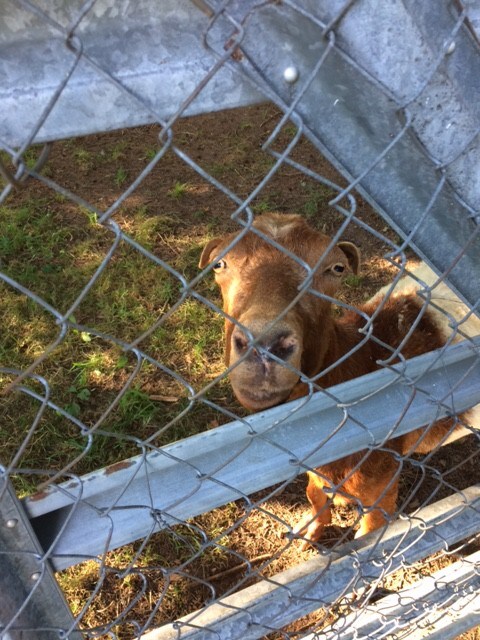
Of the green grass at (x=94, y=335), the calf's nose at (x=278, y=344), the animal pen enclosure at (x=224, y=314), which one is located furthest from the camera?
the green grass at (x=94, y=335)

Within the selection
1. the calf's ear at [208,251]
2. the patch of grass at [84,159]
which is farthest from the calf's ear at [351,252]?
the patch of grass at [84,159]

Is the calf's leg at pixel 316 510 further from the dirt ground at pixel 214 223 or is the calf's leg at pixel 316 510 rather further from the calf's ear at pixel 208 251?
the calf's ear at pixel 208 251

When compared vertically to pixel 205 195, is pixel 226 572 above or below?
below

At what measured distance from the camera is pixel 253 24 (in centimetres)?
103

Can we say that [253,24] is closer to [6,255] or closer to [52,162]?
[6,255]

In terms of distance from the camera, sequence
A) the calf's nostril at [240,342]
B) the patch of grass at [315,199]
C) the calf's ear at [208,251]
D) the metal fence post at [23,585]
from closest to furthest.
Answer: the metal fence post at [23,585], the calf's nostril at [240,342], the calf's ear at [208,251], the patch of grass at [315,199]

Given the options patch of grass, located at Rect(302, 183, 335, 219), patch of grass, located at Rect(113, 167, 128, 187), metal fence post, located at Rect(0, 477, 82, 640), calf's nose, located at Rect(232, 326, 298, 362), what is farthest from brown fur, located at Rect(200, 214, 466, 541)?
patch of grass, located at Rect(113, 167, 128, 187)

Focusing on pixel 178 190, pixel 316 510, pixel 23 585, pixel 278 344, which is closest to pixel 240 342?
pixel 278 344

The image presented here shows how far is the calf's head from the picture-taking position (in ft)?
8.12

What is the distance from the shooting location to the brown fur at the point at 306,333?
8.20ft

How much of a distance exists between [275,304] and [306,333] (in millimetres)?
363

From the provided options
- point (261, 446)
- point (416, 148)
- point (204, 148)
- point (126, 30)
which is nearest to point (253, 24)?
point (126, 30)

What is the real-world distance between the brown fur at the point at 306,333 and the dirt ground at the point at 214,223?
0.31 meters

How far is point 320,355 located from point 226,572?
1548 millimetres
